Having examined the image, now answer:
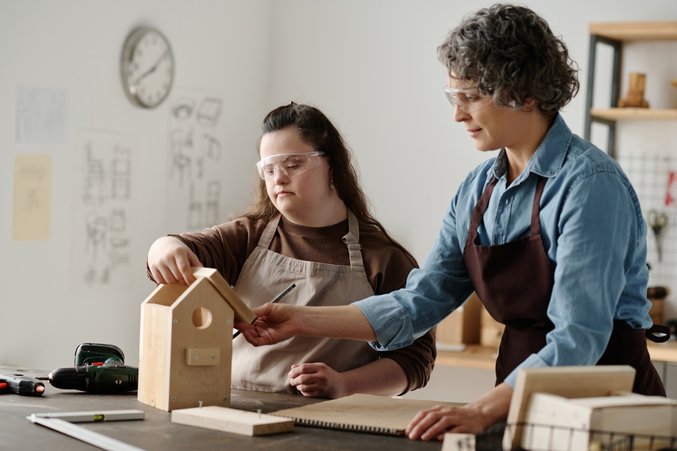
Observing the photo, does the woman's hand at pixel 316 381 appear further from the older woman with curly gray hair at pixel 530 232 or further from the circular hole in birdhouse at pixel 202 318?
the circular hole in birdhouse at pixel 202 318

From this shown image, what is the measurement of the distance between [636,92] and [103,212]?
2455mm

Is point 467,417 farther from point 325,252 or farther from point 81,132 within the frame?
point 81,132

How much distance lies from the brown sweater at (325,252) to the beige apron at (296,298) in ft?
0.08

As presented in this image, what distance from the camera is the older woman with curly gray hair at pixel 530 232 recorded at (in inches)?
65.8

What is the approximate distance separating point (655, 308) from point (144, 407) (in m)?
3.19

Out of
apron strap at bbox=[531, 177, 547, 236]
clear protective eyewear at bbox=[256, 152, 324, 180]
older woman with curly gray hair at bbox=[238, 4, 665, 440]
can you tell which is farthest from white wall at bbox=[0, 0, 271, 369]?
apron strap at bbox=[531, 177, 547, 236]

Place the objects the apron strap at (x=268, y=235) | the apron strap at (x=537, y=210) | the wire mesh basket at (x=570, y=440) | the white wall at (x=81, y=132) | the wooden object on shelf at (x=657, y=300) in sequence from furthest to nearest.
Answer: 1. the wooden object on shelf at (x=657, y=300)
2. the white wall at (x=81, y=132)
3. the apron strap at (x=268, y=235)
4. the apron strap at (x=537, y=210)
5. the wire mesh basket at (x=570, y=440)

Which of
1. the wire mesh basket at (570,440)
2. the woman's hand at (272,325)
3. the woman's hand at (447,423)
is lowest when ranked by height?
the woman's hand at (447,423)

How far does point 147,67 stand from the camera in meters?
4.59

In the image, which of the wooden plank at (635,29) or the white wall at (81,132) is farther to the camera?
the wooden plank at (635,29)

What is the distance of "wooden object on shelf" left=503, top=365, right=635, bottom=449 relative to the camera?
1439 millimetres

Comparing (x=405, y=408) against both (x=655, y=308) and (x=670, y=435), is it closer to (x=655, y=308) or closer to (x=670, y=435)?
Result: (x=670, y=435)

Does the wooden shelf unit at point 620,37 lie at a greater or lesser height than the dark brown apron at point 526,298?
greater

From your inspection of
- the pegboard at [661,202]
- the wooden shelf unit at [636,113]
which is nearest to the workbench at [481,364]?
the pegboard at [661,202]
